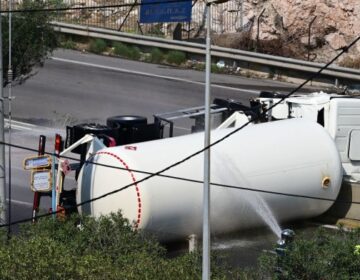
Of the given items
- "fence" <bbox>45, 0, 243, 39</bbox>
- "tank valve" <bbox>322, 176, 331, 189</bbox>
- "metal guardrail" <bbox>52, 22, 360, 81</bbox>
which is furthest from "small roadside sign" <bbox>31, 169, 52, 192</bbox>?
"fence" <bbox>45, 0, 243, 39</bbox>

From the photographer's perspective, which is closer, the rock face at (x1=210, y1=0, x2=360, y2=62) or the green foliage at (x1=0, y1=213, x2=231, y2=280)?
the green foliage at (x1=0, y1=213, x2=231, y2=280)

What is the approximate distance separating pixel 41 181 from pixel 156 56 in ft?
63.2

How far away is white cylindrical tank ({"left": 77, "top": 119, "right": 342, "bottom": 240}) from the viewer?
610 inches

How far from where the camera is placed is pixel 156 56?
115ft

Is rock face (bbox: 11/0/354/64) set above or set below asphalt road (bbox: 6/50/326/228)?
above

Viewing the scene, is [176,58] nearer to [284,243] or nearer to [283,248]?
[284,243]

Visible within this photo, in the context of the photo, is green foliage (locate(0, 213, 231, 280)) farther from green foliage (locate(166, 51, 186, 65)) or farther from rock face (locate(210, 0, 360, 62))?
rock face (locate(210, 0, 360, 62))

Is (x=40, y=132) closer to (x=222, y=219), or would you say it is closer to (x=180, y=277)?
(x=222, y=219)

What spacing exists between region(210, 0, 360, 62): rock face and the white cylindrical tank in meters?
17.7

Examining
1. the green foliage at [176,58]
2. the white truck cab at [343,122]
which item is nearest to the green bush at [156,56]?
the green foliage at [176,58]

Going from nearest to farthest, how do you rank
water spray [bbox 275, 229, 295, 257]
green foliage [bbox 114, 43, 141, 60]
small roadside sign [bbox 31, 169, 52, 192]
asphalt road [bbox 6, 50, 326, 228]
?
water spray [bbox 275, 229, 295, 257] < small roadside sign [bbox 31, 169, 52, 192] < asphalt road [bbox 6, 50, 326, 228] < green foliage [bbox 114, 43, 141, 60]

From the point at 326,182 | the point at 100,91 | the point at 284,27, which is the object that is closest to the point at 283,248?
the point at 326,182

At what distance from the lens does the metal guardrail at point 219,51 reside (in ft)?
106

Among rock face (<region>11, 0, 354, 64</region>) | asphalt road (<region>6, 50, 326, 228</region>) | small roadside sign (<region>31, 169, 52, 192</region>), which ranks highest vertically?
rock face (<region>11, 0, 354, 64</region>)
